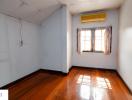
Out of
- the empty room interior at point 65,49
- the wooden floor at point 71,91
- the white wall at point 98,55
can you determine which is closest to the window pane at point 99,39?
the empty room interior at point 65,49

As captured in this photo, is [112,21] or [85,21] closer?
[112,21]

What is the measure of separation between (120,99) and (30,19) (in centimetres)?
355

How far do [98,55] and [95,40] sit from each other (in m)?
0.67

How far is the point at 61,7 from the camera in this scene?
353 centimetres

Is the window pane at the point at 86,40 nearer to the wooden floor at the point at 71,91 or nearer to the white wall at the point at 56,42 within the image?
the white wall at the point at 56,42

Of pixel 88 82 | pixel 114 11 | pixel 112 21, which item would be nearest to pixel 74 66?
pixel 88 82

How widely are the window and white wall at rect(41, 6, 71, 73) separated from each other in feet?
2.85

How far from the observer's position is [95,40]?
417 centimetres

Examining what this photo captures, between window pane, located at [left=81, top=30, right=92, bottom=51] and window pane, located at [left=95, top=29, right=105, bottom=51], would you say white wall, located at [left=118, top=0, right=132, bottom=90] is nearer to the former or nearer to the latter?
window pane, located at [left=95, top=29, right=105, bottom=51]

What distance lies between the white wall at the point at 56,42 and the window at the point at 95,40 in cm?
87

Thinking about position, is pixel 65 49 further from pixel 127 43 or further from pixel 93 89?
pixel 127 43

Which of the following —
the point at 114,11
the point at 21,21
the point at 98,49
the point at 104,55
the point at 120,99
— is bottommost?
the point at 120,99

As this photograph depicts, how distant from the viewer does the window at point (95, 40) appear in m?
3.88

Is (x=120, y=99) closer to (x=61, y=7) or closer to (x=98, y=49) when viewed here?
(x=98, y=49)
